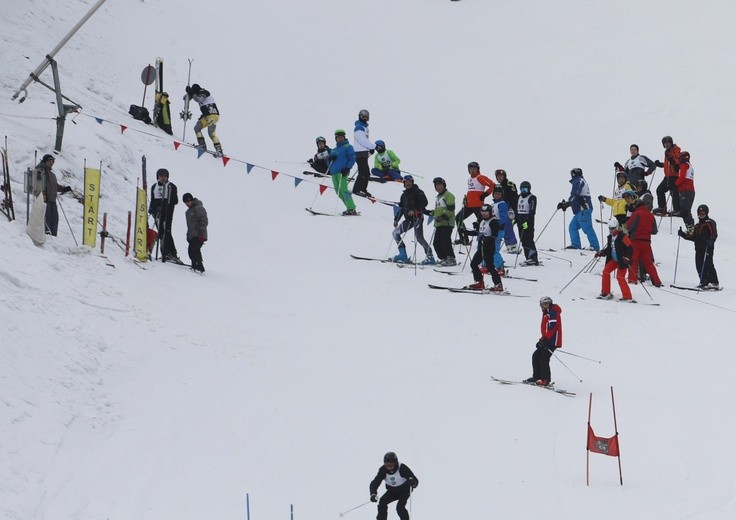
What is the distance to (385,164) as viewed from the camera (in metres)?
25.2

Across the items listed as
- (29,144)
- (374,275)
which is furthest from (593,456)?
(29,144)

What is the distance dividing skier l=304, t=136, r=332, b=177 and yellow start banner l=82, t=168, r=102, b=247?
938 cm

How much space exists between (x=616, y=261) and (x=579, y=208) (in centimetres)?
319

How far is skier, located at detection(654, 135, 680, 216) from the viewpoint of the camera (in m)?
22.2

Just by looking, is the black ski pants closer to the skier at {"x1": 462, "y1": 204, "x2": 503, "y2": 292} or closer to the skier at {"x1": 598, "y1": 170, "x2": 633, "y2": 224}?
the skier at {"x1": 462, "y1": 204, "x2": 503, "y2": 292}

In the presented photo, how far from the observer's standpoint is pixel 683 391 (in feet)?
45.1

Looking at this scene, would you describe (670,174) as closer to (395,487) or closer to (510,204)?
(510,204)

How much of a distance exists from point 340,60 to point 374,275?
17.9 metres

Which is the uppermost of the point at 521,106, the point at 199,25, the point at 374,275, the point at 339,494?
the point at 199,25

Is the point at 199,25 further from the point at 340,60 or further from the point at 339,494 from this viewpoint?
the point at 339,494

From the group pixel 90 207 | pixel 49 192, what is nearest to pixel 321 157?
pixel 90 207

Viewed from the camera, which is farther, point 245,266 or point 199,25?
point 199,25

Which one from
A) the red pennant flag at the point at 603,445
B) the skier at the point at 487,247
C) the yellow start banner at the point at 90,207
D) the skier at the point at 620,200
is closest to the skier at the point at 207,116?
the skier at the point at 487,247

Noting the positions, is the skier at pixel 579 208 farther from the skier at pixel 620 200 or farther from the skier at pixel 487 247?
the skier at pixel 487 247
